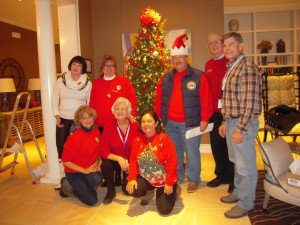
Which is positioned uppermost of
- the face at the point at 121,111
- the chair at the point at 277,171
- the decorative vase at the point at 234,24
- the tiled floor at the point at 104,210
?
the decorative vase at the point at 234,24

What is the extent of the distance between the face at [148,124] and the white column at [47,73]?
1417mm

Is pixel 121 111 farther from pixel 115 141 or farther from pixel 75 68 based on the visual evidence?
pixel 75 68

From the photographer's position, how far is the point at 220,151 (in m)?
2.97

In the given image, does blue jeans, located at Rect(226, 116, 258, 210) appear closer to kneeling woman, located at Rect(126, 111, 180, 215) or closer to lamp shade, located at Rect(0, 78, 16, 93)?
kneeling woman, located at Rect(126, 111, 180, 215)

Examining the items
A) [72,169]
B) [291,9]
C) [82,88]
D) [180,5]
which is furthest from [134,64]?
[291,9]

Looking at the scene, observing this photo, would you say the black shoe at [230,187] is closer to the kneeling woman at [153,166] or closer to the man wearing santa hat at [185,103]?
the man wearing santa hat at [185,103]

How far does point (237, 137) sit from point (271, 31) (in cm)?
535

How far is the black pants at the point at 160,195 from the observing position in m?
2.44

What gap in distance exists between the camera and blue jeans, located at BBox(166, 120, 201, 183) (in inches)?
112

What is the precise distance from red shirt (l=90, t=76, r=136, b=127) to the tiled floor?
85 cm

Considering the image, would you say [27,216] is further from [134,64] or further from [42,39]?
[134,64]

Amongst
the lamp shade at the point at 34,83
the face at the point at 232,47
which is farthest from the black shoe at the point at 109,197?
the lamp shade at the point at 34,83

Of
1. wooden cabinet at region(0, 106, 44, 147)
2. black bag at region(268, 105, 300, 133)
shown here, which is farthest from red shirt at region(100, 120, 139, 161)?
wooden cabinet at region(0, 106, 44, 147)

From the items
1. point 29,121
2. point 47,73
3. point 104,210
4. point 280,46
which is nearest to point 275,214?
point 104,210
